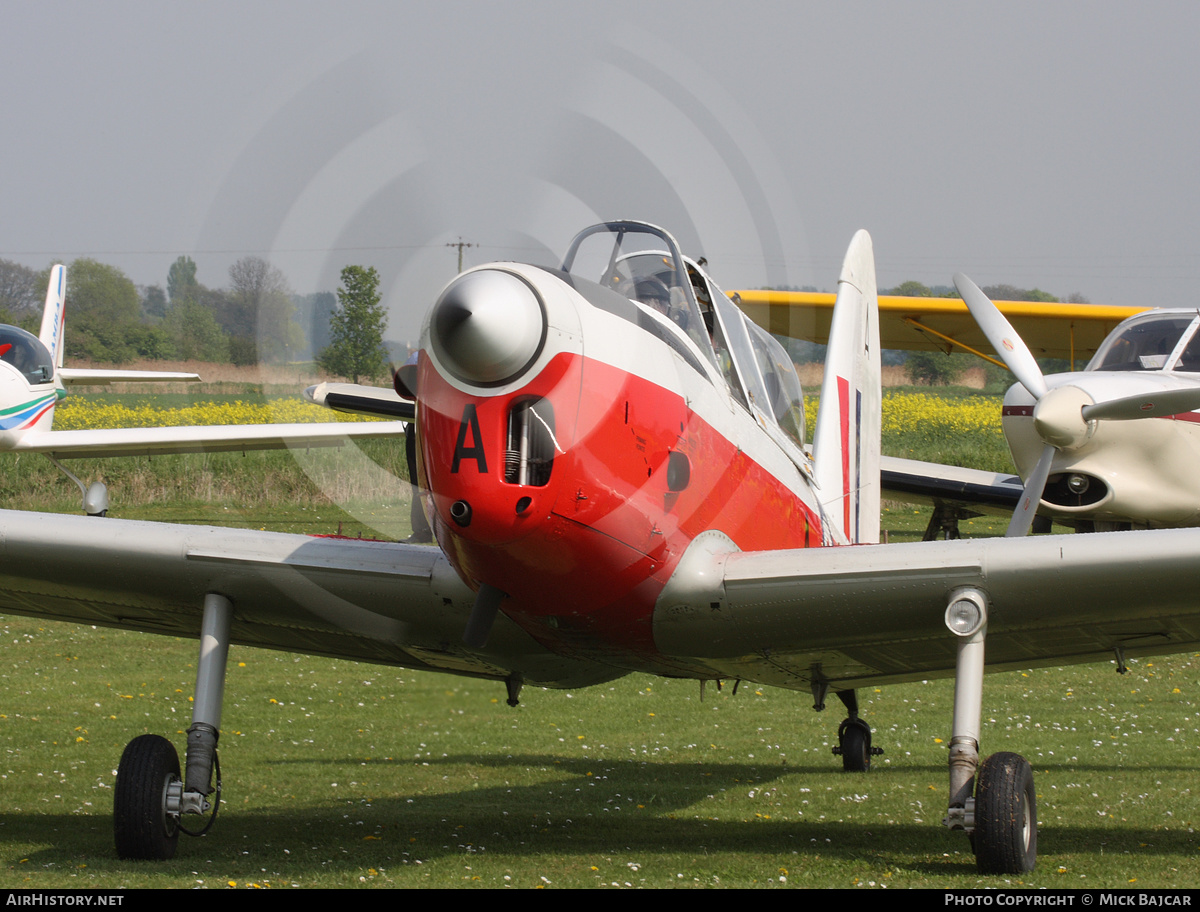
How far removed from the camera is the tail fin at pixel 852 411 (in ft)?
25.0

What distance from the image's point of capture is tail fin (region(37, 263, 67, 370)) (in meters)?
30.4

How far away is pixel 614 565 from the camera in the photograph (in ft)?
→ 14.7

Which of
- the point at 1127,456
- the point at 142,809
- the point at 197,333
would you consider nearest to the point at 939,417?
the point at 1127,456

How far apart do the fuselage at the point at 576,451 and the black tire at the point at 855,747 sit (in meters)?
3.48

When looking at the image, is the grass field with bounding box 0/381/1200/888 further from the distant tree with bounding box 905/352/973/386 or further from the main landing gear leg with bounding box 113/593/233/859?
the distant tree with bounding box 905/352/973/386

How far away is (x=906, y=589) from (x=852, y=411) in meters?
3.33

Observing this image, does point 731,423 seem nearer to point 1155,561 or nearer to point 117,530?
point 1155,561

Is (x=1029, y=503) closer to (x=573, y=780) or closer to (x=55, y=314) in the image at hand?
(x=573, y=780)

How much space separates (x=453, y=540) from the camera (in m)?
4.26

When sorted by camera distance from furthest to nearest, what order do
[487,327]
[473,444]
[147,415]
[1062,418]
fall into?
[147,415] → [1062,418] → [473,444] → [487,327]

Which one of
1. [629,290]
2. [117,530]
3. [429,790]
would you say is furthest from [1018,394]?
[117,530]

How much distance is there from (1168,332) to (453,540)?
→ 11697 millimetres

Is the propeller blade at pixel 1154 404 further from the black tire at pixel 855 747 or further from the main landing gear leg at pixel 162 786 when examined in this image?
the main landing gear leg at pixel 162 786

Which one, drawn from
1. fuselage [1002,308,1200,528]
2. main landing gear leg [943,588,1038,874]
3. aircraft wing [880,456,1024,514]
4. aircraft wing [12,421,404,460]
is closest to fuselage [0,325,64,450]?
aircraft wing [12,421,404,460]
